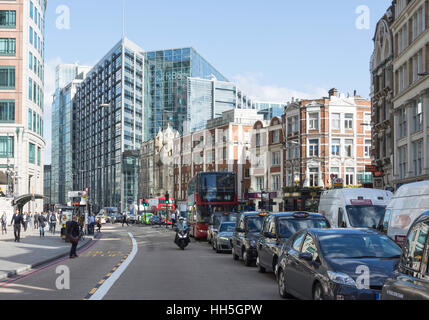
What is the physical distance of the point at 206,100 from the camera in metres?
128

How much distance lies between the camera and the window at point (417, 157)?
36875mm

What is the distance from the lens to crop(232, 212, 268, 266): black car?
19062 millimetres

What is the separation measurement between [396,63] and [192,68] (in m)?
86.0

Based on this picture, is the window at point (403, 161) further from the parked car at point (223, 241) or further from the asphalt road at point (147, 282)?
the asphalt road at point (147, 282)

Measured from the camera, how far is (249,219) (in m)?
21.4

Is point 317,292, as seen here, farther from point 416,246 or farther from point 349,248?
point 416,246

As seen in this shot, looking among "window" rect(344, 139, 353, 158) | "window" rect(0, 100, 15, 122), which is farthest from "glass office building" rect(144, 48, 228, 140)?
"window" rect(344, 139, 353, 158)

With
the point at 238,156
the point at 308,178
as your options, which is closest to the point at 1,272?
the point at 308,178

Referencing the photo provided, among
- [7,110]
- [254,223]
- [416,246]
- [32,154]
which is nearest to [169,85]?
[32,154]

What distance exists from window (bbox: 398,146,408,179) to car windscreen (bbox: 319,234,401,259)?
30663 mm

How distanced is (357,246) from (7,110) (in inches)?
2305

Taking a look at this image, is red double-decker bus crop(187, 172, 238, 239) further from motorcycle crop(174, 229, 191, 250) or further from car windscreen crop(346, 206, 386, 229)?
car windscreen crop(346, 206, 386, 229)

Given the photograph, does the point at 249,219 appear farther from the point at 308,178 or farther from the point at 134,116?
the point at 134,116

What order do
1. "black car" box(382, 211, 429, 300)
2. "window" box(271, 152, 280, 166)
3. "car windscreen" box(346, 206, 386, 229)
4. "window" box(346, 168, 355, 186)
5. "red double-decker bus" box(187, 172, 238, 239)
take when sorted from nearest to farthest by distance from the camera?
"black car" box(382, 211, 429, 300), "car windscreen" box(346, 206, 386, 229), "red double-decker bus" box(187, 172, 238, 239), "window" box(346, 168, 355, 186), "window" box(271, 152, 280, 166)
